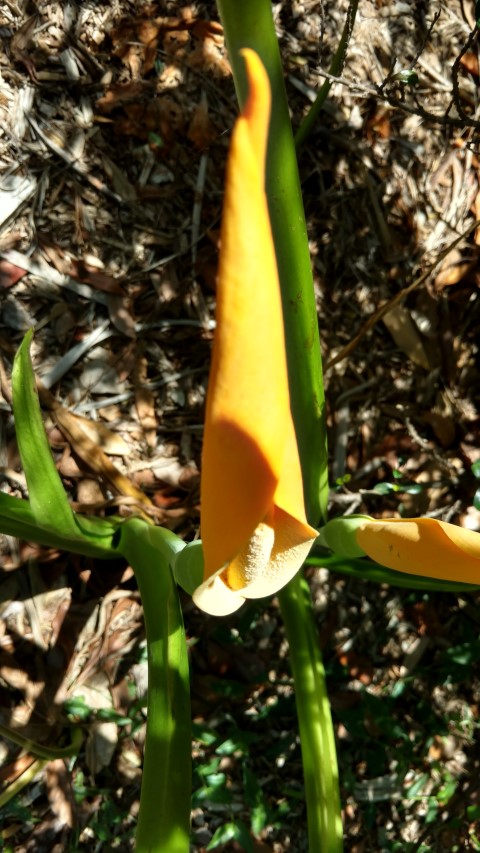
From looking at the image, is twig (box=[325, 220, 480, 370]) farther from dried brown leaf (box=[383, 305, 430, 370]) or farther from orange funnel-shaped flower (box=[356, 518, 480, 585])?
orange funnel-shaped flower (box=[356, 518, 480, 585])

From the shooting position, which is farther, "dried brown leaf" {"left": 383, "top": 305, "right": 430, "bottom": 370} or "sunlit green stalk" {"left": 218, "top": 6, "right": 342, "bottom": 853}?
"dried brown leaf" {"left": 383, "top": 305, "right": 430, "bottom": 370}

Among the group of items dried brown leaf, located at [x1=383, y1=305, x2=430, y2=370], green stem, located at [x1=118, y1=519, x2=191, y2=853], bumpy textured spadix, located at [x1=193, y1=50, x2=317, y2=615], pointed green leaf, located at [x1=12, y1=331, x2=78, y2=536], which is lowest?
green stem, located at [x1=118, y1=519, x2=191, y2=853]

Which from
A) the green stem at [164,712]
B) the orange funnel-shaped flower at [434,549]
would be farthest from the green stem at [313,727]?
the orange funnel-shaped flower at [434,549]

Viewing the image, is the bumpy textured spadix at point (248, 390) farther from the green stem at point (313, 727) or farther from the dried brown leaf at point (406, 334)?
the dried brown leaf at point (406, 334)

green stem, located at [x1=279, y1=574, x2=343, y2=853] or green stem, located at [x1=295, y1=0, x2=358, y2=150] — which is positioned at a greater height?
green stem, located at [x1=295, y1=0, x2=358, y2=150]

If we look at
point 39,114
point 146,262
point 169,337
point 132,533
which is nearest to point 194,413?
point 169,337

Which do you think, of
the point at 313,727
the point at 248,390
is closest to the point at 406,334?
the point at 313,727

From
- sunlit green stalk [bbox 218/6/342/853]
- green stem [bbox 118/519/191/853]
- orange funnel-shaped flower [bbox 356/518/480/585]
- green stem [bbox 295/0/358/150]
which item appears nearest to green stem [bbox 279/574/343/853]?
sunlit green stalk [bbox 218/6/342/853]
